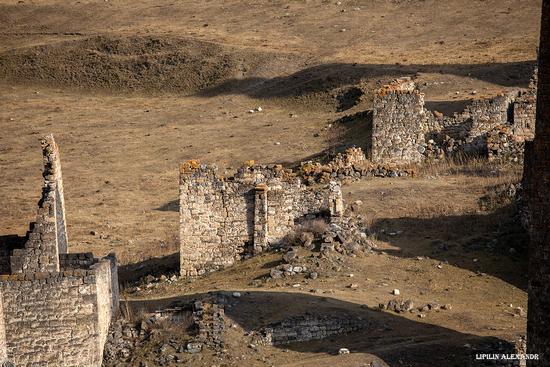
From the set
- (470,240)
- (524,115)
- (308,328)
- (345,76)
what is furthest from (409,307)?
(345,76)

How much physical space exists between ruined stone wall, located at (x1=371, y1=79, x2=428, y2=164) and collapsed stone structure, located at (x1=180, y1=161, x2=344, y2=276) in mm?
8964

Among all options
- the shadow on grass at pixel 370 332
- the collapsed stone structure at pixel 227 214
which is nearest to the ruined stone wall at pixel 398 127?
the collapsed stone structure at pixel 227 214

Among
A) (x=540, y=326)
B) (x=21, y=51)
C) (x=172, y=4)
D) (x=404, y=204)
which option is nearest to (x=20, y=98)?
(x=21, y=51)

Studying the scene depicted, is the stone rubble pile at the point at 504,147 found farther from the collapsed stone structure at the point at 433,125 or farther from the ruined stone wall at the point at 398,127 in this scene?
the ruined stone wall at the point at 398,127

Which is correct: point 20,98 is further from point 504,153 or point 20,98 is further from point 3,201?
point 504,153

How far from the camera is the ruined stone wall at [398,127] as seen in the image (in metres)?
32.3

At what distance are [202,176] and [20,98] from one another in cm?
3302

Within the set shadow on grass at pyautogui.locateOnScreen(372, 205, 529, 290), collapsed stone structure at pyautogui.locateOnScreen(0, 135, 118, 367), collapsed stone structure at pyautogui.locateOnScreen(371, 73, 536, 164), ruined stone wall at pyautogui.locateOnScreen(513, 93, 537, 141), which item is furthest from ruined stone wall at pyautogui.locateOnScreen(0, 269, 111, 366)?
ruined stone wall at pyautogui.locateOnScreen(513, 93, 537, 141)

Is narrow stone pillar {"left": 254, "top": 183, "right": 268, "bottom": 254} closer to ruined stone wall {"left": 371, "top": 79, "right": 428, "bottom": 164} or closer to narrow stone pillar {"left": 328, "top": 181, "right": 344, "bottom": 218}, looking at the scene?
narrow stone pillar {"left": 328, "top": 181, "right": 344, "bottom": 218}

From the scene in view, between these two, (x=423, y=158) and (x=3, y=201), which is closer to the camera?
(x=423, y=158)

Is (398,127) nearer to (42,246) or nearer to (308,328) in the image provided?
(308,328)

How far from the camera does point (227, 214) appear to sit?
23.6 m

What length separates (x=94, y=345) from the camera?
17.6 metres

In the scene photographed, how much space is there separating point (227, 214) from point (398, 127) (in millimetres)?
10243
